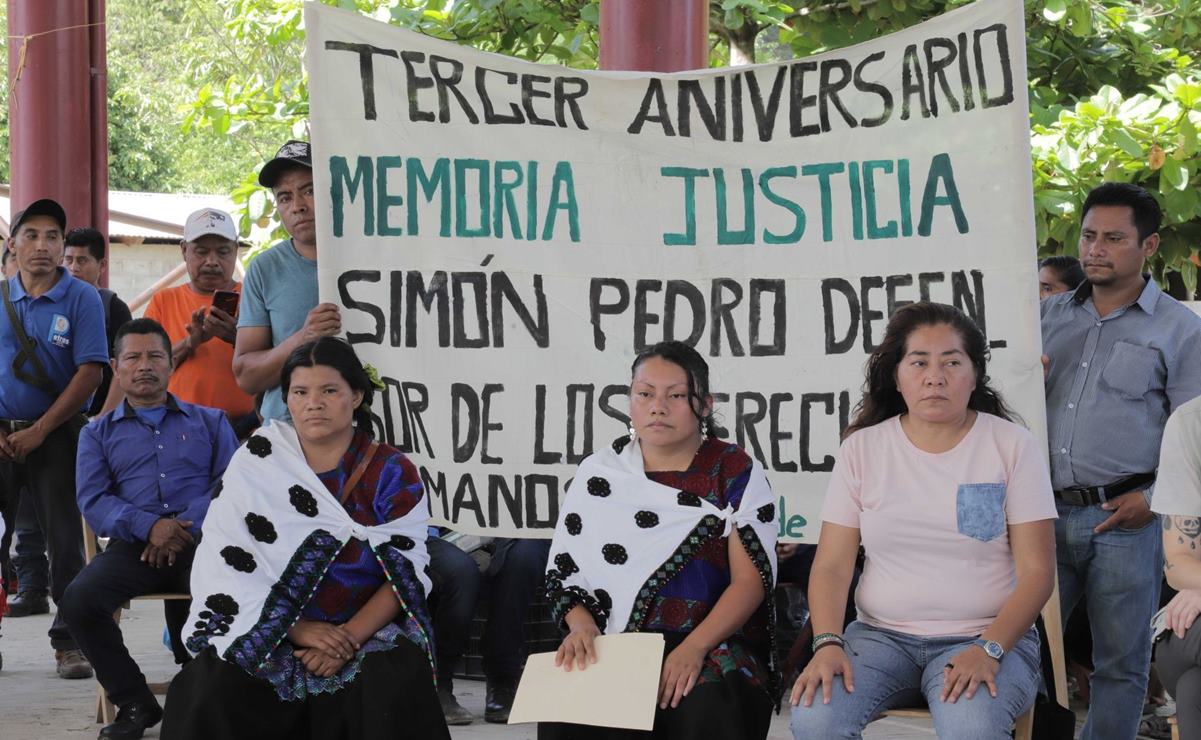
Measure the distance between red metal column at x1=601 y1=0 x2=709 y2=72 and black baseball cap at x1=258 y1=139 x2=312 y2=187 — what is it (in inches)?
48.2

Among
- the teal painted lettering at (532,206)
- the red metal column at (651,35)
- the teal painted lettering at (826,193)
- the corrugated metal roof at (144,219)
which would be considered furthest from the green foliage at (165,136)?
the teal painted lettering at (826,193)

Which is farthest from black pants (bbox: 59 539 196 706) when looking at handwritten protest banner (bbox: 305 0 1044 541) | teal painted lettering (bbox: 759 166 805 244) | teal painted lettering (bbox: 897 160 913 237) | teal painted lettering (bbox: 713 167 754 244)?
teal painted lettering (bbox: 897 160 913 237)

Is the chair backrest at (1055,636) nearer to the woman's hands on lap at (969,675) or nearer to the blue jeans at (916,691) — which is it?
the blue jeans at (916,691)

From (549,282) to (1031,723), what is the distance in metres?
1.98

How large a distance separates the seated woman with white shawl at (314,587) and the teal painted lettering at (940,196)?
173cm

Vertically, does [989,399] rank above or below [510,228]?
below

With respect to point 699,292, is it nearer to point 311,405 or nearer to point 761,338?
point 761,338

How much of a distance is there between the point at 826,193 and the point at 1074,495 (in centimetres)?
120

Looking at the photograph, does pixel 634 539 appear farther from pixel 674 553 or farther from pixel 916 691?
pixel 916 691

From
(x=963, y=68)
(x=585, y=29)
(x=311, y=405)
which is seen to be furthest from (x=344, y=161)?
(x=585, y=29)

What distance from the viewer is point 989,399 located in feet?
13.7

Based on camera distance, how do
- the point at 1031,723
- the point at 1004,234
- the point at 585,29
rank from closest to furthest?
the point at 1031,723, the point at 1004,234, the point at 585,29

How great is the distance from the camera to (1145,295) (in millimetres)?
4738

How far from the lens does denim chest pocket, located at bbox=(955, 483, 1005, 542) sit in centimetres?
391
